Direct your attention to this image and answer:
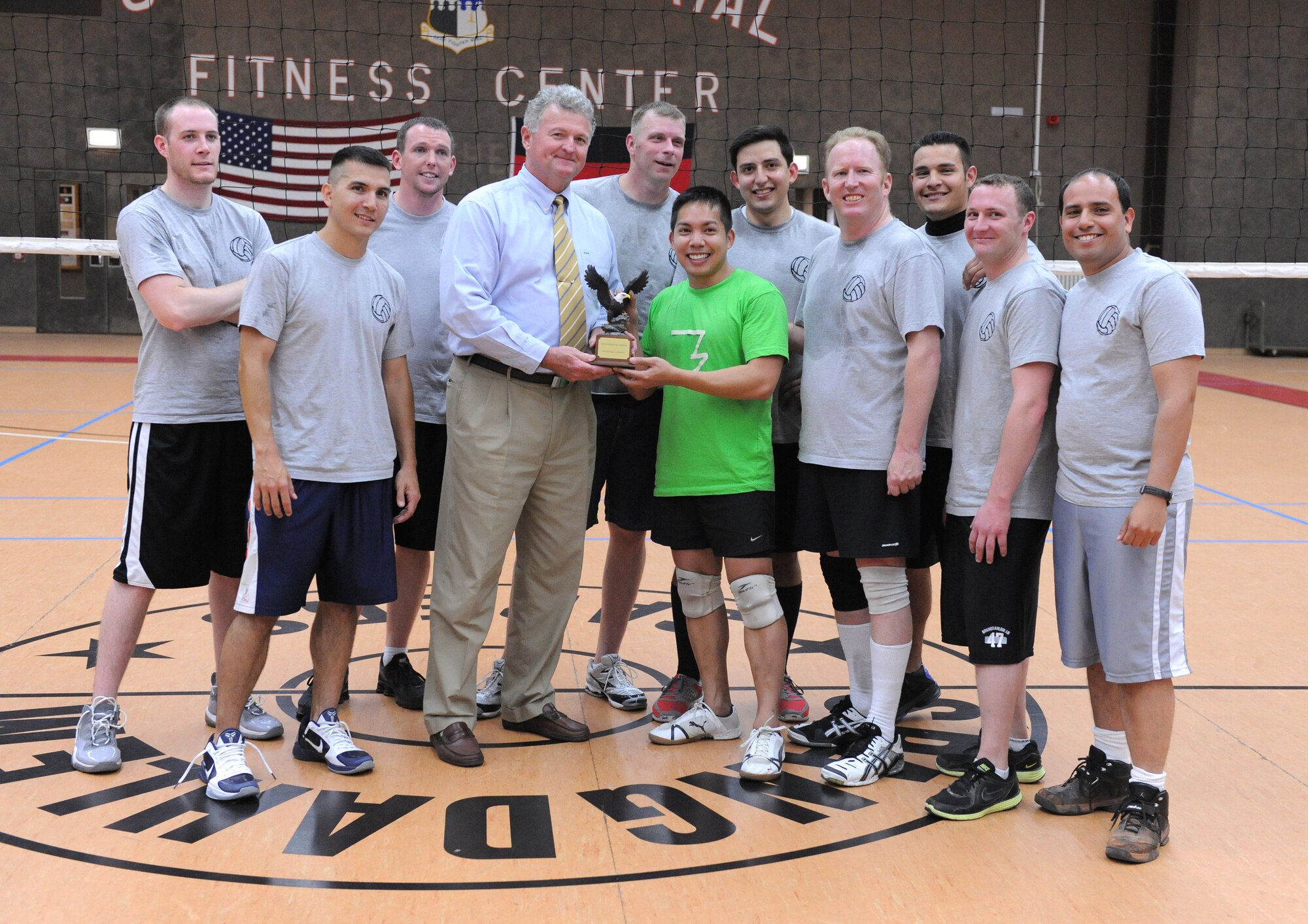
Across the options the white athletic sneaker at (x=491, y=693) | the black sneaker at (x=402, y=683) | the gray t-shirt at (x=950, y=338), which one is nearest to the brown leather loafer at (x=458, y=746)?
the white athletic sneaker at (x=491, y=693)

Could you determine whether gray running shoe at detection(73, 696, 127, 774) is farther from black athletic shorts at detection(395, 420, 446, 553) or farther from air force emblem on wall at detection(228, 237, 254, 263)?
air force emblem on wall at detection(228, 237, 254, 263)

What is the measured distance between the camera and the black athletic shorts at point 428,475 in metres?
3.70

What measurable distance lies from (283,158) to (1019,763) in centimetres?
1271

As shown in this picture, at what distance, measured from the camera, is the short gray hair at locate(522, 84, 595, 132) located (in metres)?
3.27

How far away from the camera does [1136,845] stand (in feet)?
8.84

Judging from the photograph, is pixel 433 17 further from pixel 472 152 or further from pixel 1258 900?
pixel 1258 900

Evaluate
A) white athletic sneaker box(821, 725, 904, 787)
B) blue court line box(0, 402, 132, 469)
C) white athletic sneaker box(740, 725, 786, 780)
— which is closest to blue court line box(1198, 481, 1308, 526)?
blue court line box(0, 402, 132, 469)

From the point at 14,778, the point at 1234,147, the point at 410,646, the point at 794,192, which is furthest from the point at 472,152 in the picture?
the point at 14,778

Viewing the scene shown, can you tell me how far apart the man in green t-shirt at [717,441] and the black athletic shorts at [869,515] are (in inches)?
8.1

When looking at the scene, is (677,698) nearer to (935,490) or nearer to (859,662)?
(859,662)

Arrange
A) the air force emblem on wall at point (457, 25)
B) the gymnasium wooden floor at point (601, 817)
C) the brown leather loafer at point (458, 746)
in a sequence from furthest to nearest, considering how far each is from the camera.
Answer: the air force emblem on wall at point (457, 25), the brown leather loafer at point (458, 746), the gymnasium wooden floor at point (601, 817)

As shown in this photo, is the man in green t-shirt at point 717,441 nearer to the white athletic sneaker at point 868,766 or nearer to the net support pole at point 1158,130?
the white athletic sneaker at point 868,766

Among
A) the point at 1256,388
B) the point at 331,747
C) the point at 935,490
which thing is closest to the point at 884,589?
→ the point at 935,490

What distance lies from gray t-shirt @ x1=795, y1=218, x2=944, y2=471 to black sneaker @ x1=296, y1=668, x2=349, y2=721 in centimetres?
155
